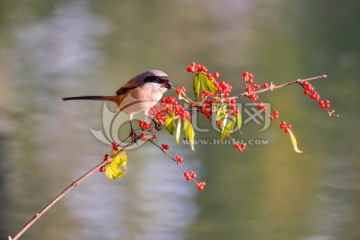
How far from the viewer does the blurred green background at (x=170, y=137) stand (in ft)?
14.3

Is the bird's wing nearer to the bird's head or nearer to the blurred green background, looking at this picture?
the bird's head

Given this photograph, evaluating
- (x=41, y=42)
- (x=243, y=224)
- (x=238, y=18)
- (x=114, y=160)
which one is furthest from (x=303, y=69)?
(x=114, y=160)

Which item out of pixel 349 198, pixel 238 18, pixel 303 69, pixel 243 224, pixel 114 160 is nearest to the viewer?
pixel 114 160

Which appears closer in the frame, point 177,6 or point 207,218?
point 207,218

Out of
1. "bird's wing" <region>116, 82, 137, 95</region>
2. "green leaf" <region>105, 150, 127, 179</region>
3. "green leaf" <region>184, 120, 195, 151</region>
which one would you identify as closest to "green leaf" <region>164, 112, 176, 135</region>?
"green leaf" <region>184, 120, 195, 151</region>

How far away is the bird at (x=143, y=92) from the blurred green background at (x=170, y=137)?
246 cm

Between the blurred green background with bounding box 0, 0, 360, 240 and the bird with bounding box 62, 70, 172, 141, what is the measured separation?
246cm

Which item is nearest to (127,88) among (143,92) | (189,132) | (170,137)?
(143,92)

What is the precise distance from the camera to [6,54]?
619 cm

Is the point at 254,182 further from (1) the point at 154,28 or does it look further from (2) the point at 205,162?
(1) the point at 154,28

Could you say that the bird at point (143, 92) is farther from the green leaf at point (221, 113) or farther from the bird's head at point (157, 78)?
the green leaf at point (221, 113)

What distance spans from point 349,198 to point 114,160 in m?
3.45

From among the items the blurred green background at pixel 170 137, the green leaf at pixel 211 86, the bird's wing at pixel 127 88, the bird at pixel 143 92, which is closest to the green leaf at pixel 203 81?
the green leaf at pixel 211 86

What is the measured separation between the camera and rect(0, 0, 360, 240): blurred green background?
4.36 metres
